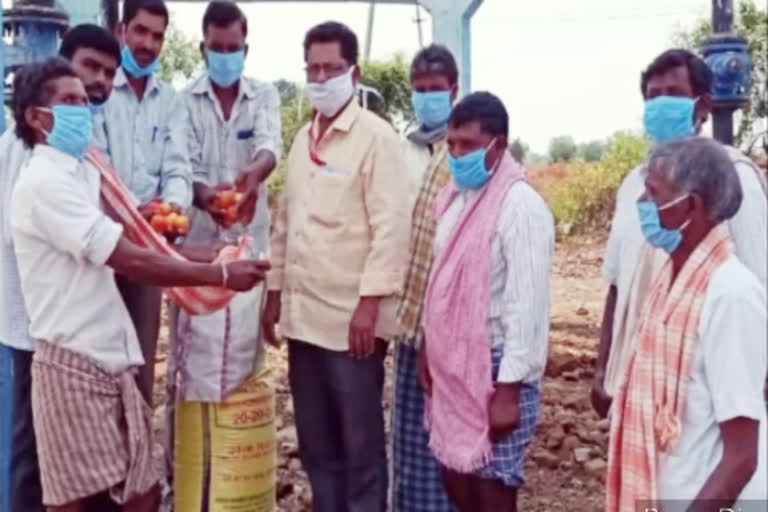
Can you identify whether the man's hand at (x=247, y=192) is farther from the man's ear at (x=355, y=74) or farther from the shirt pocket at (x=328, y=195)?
the man's ear at (x=355, y=74)

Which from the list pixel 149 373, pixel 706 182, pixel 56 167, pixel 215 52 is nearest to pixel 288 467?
pixel 149 373

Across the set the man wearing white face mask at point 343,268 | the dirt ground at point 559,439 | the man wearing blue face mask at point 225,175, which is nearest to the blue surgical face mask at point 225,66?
the man wearing blue face mask at point 225,175

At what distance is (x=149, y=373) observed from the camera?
3.90 m

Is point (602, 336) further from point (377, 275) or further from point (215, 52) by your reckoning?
point (215, 52)

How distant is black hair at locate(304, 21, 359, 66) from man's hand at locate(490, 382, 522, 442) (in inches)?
53.5

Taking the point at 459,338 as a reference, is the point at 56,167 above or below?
above

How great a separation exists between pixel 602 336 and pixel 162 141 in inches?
67.5

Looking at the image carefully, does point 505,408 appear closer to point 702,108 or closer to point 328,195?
point 328,195

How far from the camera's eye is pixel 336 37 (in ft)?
12.9

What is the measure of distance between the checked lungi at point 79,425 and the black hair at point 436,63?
1655 millimetres

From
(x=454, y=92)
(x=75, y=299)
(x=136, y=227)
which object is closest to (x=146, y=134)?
(x=136, y=227)

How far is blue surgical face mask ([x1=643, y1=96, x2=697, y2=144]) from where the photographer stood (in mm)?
3492

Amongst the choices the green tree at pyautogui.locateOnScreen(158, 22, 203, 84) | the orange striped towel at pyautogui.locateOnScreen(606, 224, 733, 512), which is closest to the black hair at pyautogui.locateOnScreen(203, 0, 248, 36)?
the orange striped towel at pyautogui.locateOnScreen(606, 224, 733, 512)

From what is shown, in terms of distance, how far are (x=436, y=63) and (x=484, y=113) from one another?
84cm
